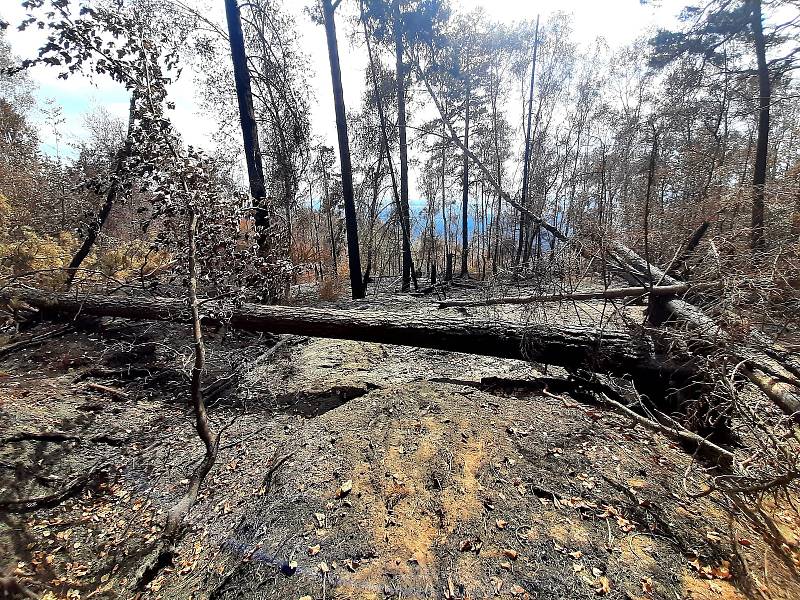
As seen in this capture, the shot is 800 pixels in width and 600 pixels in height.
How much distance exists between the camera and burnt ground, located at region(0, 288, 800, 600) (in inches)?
77.7

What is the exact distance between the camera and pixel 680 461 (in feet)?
9.38

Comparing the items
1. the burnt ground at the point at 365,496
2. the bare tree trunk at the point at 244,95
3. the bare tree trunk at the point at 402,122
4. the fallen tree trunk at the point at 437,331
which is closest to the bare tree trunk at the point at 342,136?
the bare tree trunk at the point at 244,95

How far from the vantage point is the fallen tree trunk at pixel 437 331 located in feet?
12.4

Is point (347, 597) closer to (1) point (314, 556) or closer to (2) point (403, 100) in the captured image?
(1) point (314, 556)

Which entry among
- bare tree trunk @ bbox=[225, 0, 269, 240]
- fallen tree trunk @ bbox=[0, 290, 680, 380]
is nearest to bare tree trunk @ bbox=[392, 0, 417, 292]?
bare tree trunk @ bbox=[225, 0, 269, 240]

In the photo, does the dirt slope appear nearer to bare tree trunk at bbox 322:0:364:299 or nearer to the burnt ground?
the burnt ground

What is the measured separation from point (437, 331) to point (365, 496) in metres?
2.11

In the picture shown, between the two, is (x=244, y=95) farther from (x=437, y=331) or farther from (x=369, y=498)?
(x=369, y=498)

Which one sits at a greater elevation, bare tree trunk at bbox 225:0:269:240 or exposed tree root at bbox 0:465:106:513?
bare tree trunk at bbox 225:0:269:240

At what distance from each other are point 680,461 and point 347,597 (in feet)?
8.97

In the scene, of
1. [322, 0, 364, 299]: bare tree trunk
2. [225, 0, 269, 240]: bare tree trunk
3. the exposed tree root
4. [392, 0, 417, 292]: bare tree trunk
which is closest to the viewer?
the exposed tree root

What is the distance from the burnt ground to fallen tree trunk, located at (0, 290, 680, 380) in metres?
0.46

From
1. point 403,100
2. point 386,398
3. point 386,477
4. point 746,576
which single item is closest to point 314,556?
point 386,477

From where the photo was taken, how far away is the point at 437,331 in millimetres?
4266
